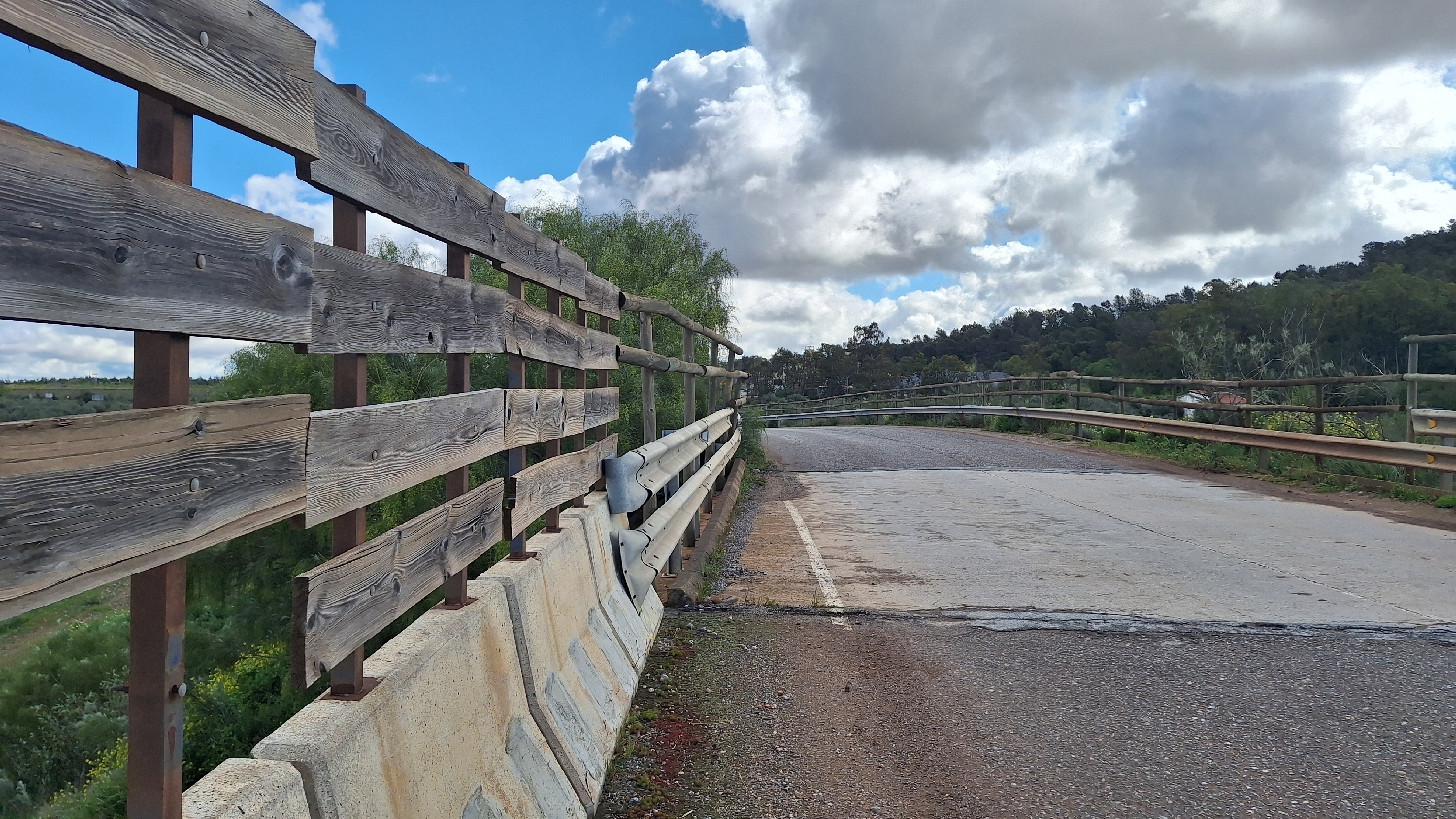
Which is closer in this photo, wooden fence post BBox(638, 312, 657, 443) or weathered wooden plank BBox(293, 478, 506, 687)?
weathered wooden plank BBox(293, 478, 506, 687)

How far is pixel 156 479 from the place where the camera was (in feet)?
5.71

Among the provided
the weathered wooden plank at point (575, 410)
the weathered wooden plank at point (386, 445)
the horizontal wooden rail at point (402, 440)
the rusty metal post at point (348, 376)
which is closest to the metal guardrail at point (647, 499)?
the weathered wooden plank at point (575, 410)

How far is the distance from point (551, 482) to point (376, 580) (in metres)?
1.80

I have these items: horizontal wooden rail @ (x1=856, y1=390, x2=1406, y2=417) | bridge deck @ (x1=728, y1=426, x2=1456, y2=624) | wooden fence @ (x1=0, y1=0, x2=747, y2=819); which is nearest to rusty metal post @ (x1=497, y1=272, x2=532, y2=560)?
wooden fence @ (x1=0, y1=0, x2=747, y2=819)

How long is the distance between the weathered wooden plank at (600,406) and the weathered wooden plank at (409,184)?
114 cm

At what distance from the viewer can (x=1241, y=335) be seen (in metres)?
50.2

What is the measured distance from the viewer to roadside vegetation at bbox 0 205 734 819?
10.3 metres

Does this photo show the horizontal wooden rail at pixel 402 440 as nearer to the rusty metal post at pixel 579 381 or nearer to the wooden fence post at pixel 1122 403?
the rusty metal post at pixel 579 381

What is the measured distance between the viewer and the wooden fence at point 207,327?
1.52 meters

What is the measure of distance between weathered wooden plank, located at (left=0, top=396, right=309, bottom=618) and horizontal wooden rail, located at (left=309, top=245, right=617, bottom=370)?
38 cm

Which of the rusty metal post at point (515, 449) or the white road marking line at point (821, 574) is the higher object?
the rusty metal post at point (515, 449)

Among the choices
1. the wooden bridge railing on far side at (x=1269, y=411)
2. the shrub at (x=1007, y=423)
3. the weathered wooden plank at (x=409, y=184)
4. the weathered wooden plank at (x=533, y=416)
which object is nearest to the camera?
the weathered wooden plank at (x=409, y=184)

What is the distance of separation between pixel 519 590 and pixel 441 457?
712 mm

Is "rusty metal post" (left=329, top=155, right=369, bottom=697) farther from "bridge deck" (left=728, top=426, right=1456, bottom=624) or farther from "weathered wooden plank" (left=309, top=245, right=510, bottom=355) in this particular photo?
"bridge deck" (left=728, top=426, right=1456, bottom=624)
